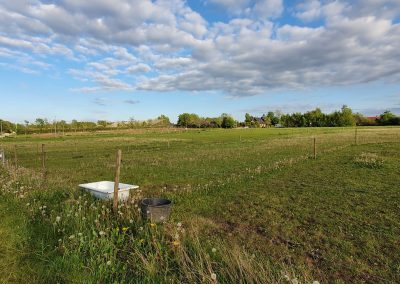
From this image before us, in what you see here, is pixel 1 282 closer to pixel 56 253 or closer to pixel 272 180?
pixel 56 253

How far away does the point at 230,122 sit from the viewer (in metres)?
138

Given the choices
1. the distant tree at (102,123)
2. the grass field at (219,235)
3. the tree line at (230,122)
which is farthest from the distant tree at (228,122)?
the grass field at (219,235)

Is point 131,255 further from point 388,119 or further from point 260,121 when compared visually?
point 260,121

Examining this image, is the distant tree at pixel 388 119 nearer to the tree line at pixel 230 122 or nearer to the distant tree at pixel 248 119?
the tree line at pixel 230 122

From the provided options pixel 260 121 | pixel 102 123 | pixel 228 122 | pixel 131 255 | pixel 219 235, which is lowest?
pixel 219 235

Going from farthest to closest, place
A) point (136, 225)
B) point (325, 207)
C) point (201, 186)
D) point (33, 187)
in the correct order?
1. point (201, 186)
2. point (33, 187)
3. point (325, 207)
4. point (136, 225)

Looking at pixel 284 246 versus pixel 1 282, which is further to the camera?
pixel 284 246

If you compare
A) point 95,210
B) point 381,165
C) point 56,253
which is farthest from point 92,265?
point 381,165

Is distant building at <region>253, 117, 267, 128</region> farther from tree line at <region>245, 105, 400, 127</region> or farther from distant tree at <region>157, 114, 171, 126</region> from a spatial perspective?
distant tree at <region>157, 114, 171, 126</region>

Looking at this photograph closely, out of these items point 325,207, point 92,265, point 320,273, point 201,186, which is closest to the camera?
point 92,265

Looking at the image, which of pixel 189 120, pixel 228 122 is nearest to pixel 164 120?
pixel 189 120

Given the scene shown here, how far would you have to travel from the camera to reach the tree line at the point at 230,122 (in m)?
94.8

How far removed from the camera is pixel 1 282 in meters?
4.06

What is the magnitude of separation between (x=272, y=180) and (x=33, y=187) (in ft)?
28.0
